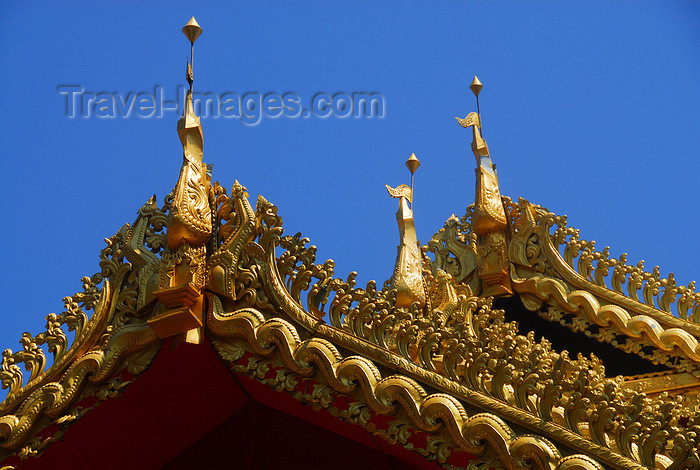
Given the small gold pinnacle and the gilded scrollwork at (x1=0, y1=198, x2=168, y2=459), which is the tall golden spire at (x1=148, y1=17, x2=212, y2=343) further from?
the small gold pinnacle

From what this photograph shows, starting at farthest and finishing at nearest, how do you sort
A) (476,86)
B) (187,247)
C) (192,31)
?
(476,86) → (192,31) → (187,247)

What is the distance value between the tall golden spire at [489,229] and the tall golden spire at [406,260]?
4.98 feet

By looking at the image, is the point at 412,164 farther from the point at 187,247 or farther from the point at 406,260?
the point at 187,247

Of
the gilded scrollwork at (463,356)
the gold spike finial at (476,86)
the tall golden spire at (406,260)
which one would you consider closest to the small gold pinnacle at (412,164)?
the tall golden spire at (406,260)

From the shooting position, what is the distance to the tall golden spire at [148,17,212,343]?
202 inches

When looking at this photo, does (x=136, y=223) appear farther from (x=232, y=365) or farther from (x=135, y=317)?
(x=232, y=365)

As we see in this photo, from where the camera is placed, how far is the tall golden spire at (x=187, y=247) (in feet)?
16.9

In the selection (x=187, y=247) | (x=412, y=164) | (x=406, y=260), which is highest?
(x=412, y=164)

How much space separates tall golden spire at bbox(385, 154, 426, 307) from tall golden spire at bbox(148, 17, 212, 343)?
1.22 m

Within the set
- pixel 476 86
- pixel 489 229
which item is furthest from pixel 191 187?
pixel 476 86

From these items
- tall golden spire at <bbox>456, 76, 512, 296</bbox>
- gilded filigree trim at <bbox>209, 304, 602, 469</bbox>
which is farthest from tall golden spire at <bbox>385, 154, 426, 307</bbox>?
tall golden spire at <bbox>456, 76, 512, 296</bbox>

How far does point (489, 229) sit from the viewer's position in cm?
794

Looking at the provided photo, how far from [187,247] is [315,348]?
882 millimetres

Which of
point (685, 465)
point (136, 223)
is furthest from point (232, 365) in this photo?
point (685, 465)
